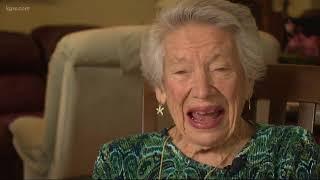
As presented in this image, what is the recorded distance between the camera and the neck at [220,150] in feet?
4.16

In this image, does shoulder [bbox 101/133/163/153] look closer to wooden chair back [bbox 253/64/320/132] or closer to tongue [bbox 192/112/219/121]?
tongue [bbox 192/112/219/121]

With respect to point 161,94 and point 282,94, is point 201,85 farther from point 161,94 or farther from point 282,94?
point 282,94

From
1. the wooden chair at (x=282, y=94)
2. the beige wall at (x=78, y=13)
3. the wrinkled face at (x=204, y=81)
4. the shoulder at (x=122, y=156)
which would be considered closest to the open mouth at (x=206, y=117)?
the wrinkled face at (x=204, y=81)

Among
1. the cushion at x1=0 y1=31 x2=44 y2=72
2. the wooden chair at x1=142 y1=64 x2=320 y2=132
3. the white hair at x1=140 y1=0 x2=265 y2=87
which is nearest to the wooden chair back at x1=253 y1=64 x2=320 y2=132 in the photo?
the wooden chair at x1=142 y1=64 x2=320 y2=132

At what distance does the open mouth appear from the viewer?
1220mm

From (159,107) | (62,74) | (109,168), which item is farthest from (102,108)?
(109,168)

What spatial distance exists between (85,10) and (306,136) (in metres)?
2.13

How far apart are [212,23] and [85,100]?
0.72m

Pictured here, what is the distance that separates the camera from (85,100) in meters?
1.82

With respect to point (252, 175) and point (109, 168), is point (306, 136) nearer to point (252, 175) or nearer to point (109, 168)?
point (252, 175)

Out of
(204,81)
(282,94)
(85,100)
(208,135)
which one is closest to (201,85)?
(204,81)

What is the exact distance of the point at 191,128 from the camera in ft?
4.06

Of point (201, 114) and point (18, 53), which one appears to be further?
point (18, 53)

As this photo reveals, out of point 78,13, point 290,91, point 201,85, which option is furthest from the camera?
point 78,13
